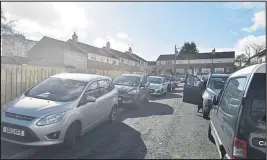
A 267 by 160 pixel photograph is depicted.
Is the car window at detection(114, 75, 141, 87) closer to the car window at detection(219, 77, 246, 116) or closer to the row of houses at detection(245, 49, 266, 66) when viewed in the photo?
the row of houses at detection(245, 49, 266, 66)

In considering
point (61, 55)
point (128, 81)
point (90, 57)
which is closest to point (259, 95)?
point (128, 81)

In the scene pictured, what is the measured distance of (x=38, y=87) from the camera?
5.14m

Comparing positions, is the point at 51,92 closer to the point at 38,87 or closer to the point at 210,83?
the point at 38,87

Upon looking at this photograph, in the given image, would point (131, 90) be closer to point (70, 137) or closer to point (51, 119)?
point (70, 137)

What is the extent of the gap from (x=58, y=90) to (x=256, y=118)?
13.7 feet

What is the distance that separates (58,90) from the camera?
4957 millimetres

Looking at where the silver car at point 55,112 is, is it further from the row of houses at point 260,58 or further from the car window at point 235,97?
the row of houses at point 260,58

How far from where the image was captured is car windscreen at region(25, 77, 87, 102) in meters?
4.64

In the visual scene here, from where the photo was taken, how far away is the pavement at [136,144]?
4012 millimetres

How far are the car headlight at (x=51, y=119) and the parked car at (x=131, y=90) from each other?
5.39m

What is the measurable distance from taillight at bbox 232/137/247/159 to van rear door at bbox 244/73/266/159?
0.15ft

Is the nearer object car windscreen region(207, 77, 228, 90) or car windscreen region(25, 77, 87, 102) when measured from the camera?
car windscreen region(25, 77, 87, 102)

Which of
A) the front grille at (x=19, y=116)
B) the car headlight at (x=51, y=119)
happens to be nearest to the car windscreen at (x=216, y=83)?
the car headlight at (x=51, y=119)

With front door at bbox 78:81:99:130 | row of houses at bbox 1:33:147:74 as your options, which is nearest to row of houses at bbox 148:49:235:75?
row of houses at bbox 1:33:147:74
